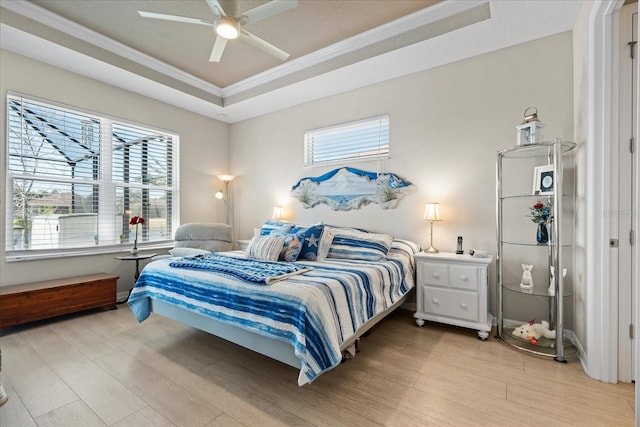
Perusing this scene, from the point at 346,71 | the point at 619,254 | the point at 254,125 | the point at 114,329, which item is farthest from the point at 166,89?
the point at 619,254

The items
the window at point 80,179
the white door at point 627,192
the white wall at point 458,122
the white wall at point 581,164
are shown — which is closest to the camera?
the white door at point 627,192

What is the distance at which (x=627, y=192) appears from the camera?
6.29 ft

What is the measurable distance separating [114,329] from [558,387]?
3674mm

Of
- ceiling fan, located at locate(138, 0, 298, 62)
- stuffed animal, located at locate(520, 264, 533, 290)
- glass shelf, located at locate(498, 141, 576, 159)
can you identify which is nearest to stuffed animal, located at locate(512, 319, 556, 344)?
stuffed animal, located at locate(520, 264, 533, 290)

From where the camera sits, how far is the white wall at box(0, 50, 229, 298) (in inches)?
121

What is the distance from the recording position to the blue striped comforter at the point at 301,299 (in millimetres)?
1733

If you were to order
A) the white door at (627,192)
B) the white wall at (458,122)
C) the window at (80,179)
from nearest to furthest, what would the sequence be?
1. the white door at (627,192)
2. the white wall at (458,122)
3. the window at (80,179)

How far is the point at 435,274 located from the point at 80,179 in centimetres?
421

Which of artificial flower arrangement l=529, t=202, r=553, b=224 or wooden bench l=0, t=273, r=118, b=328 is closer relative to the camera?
artificial flower arrangement l=529, t=202, r=553, b=224

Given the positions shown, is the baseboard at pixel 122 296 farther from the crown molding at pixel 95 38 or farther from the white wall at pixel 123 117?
the crown molding at pixel 95 38

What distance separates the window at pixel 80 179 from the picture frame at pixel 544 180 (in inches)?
182

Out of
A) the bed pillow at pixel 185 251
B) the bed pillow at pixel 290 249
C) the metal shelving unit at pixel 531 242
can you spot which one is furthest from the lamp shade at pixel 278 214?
the metal shelving unit at pixel 531 242

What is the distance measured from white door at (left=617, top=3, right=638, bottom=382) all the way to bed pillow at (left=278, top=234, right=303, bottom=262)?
241cm

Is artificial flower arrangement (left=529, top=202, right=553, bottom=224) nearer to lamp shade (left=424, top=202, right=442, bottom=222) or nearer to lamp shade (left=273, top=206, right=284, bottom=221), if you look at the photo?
lamp shade (left=424, top=202, right=442, bottom=222)
